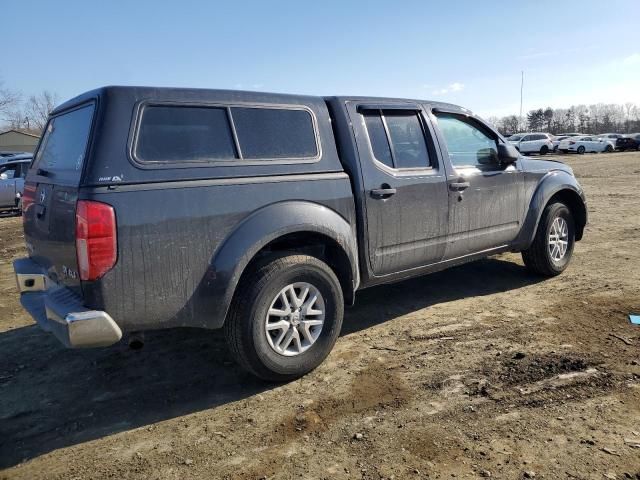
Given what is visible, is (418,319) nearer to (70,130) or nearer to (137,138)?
(137,138)

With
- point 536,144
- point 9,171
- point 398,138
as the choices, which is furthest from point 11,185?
point 536,144

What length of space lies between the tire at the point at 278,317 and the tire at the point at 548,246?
2938 mm

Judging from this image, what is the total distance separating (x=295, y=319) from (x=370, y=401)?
0.77 meters

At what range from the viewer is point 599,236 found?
25.9ft

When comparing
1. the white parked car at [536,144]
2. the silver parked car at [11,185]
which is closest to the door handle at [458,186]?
the silver parked car at [11,185]

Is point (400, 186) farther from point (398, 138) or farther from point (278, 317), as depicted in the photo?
point (278, 317)

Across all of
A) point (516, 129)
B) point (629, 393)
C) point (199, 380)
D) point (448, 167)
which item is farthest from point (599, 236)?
point (516, 129)

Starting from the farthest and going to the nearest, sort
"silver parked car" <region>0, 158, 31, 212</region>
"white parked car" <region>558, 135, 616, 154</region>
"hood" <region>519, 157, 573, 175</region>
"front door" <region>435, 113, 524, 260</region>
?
"white parked car" <region>558, 135, 616, 154</region> → "silver parked car" <region>0, 158, 31, 212</region> → "hood" <region>519, 157, 573, 175</region> → "front door" <region>435, 113, 524, 260</region>

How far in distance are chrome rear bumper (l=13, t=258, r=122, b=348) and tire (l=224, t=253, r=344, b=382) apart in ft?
2.55

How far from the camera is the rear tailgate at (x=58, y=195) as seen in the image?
2994 mm

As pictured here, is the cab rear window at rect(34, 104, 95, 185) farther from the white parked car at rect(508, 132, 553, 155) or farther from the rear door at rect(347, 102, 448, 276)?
the white parked car at rect(508, 132, 553, 155)

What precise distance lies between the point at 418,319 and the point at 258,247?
2037 millimetres

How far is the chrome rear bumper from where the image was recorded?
2.80m

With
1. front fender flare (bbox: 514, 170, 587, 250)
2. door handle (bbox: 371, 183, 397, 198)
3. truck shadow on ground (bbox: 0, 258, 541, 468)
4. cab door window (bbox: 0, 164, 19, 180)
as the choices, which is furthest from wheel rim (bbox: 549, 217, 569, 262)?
cab door window (bbox: 0, 164, 19, 180)
